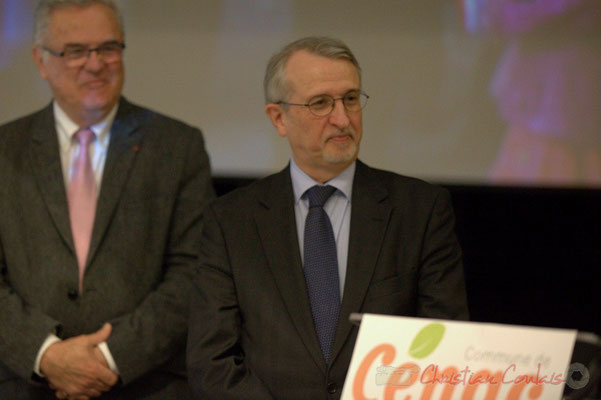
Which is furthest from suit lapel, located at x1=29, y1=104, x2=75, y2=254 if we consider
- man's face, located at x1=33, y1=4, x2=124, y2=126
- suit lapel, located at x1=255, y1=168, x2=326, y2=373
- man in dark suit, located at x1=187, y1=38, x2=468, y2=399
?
suit lapel, located at x1=255, y1=168, x2=326, y2=373

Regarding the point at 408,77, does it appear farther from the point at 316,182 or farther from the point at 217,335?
the point at 217,335

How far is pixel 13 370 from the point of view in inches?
109

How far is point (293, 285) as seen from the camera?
2.38 metres

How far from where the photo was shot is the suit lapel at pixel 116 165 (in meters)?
2.87

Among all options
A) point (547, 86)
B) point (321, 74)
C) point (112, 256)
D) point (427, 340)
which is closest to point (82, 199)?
point (112, 256)

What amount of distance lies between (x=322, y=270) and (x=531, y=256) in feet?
7.23

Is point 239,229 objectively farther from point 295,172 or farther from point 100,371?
point 100,371

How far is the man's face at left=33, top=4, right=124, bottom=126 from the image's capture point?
2.89m

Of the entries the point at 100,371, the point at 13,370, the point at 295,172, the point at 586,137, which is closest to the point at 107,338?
the point at 100,371

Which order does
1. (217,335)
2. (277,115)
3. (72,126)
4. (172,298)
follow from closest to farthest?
(217,335) → (277,115) → (172,298) → (72,126)

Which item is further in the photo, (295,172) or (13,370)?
(13,370)

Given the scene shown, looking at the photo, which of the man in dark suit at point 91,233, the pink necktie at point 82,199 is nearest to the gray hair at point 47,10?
the man in dark suit at point 91,233

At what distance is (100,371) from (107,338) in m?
0.11

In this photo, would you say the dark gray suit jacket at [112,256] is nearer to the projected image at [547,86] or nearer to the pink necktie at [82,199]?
the pink necktie at [82,199]
